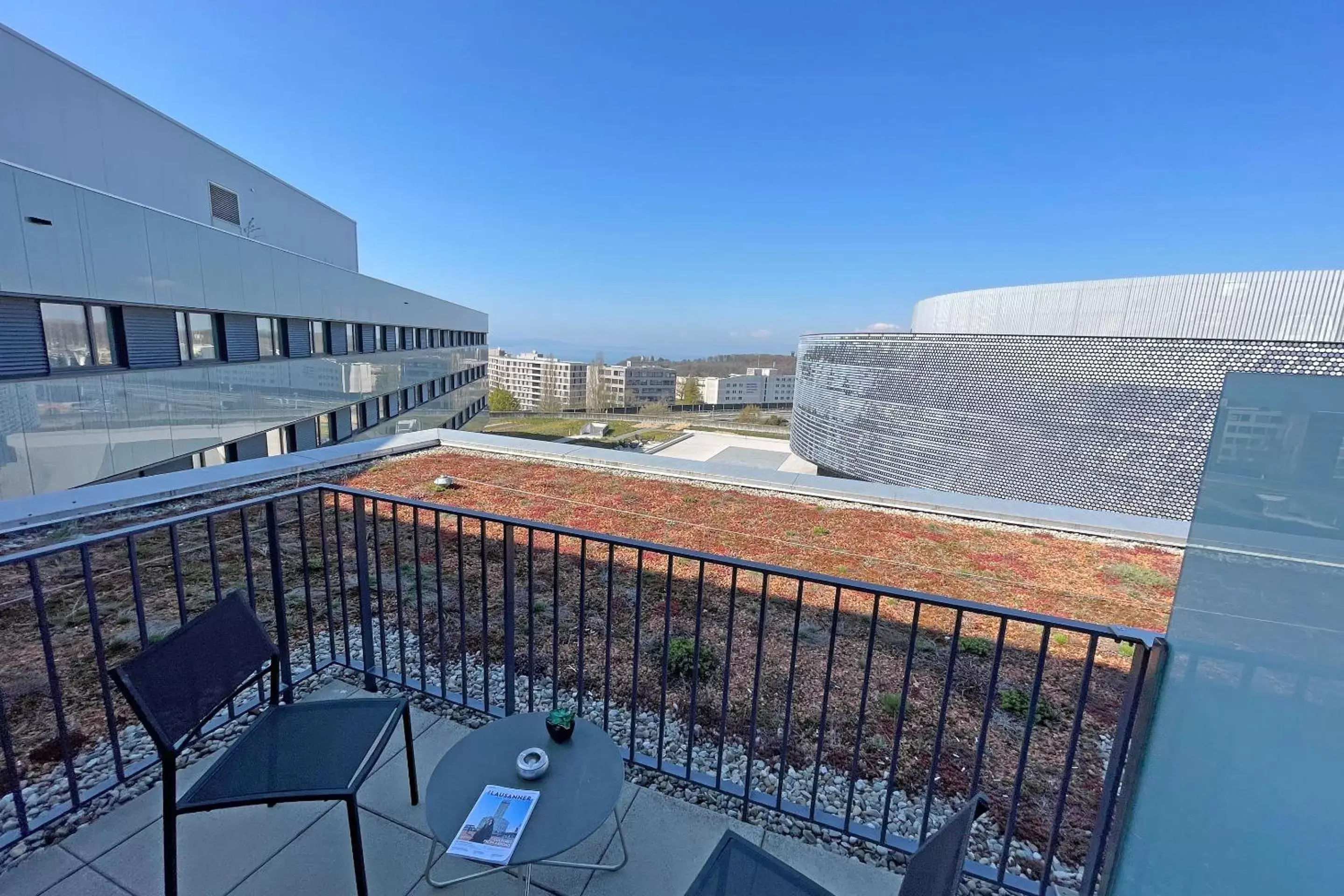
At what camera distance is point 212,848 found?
1749 mm

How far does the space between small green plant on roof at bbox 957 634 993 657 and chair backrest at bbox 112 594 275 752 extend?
375 cm

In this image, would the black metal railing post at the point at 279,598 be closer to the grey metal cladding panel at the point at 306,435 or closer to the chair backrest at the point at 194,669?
the chair backrest at the point at 194,669

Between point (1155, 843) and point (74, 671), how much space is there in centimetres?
457

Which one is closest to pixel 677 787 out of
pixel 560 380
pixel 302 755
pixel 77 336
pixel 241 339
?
pixel 302 755

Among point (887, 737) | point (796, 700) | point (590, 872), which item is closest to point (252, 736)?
point (590, 872)

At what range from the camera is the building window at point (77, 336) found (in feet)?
20.5

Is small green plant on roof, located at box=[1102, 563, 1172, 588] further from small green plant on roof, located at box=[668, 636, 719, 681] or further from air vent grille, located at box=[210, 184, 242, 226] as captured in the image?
air vent grille, located at box=[210, 184, 242, 226]

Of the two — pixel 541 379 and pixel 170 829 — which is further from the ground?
pixel 170 829

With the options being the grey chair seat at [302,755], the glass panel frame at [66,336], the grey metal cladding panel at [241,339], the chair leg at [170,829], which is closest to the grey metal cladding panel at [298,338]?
the grey metal cladding panel at [241,339]

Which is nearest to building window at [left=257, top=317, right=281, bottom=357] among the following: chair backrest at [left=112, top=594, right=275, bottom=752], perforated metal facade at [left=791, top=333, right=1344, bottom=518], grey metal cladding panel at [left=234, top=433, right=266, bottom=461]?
grey metal cladding panel at [left=234, top=433, right=266, bottom=461]

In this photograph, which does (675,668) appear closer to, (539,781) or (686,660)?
(686,660)

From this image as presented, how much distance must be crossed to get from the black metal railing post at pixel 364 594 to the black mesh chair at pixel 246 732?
66 centimetres

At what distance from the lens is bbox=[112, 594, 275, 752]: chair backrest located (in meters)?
1.33

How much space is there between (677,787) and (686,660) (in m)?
1.12
